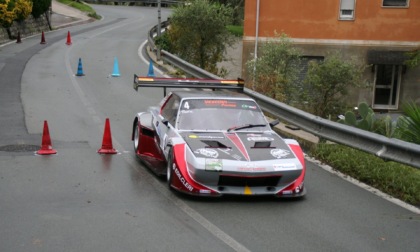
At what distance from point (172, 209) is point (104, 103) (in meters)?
9.67

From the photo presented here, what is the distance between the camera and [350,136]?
1078 cm

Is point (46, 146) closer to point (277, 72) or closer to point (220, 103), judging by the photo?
point (220, 103)

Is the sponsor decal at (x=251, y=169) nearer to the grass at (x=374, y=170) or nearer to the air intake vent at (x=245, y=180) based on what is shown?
the air intake vent at (x=245, y=180)

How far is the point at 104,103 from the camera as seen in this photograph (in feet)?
57.6

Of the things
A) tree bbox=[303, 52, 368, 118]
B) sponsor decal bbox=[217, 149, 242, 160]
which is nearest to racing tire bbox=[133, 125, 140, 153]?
sponsor decal bbox=[217, 149, 242, 160]

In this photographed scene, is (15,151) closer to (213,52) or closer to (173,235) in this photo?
(173,235)

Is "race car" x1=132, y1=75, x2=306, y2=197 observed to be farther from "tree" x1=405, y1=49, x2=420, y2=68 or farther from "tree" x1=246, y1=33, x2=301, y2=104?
"tree" x1=405, y1=49, x2=420, y2=68

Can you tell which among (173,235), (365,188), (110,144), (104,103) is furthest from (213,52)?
(173,235)

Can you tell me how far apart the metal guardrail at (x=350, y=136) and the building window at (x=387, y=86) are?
58.5ft

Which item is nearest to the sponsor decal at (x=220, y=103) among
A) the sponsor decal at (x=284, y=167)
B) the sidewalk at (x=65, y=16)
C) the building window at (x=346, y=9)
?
the sponsor decal at (x=284, y=167)

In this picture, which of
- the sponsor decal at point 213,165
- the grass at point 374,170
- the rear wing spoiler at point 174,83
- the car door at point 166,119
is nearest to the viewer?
the sponsor decal at point 213,165

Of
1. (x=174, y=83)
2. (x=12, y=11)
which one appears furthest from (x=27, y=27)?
(x=174, y=83)

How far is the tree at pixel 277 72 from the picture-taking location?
17.7m

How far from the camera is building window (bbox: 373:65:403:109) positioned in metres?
30.8
